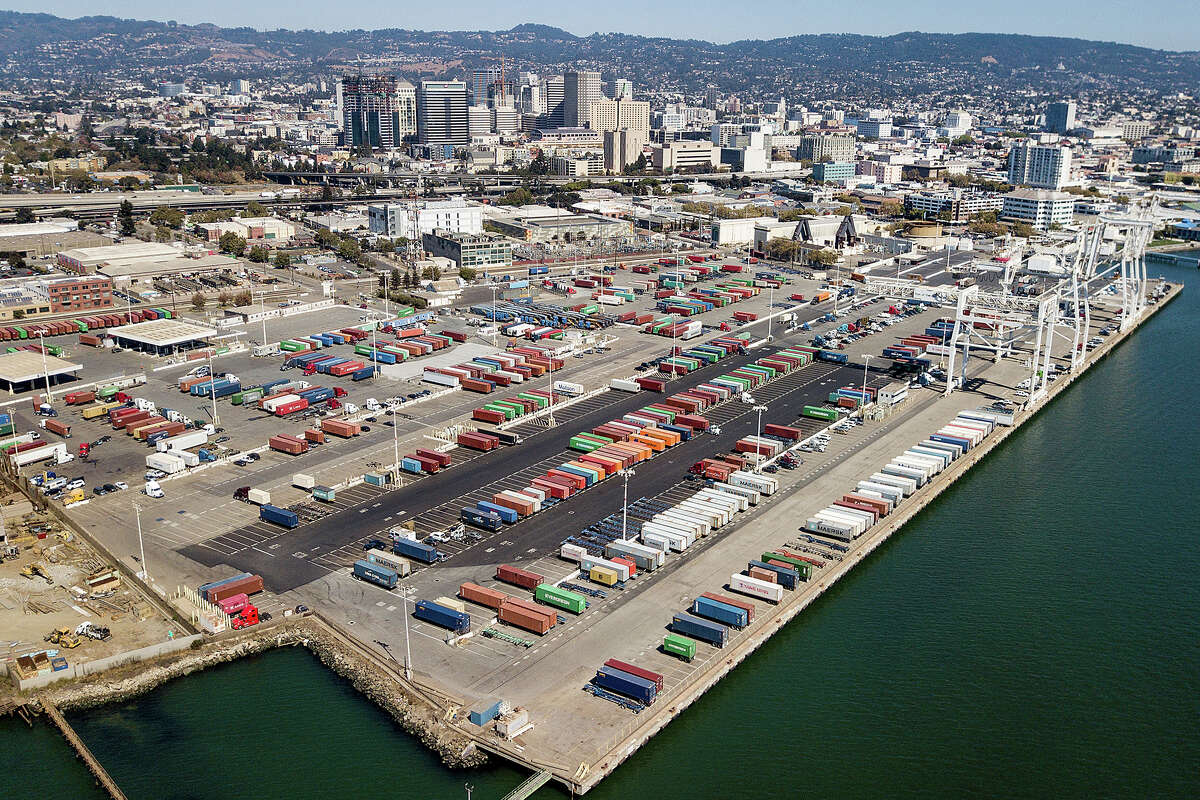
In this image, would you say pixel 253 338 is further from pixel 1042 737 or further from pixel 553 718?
pixel 1042 737

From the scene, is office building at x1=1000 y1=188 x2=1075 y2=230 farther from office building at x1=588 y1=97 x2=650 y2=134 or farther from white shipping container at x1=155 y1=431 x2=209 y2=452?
white shipping container at x1=155 y1=431 x2=209 y2=452

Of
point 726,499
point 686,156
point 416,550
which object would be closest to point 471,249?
point 726,499

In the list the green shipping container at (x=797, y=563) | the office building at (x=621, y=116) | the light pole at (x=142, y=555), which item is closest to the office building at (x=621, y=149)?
the office building at (x=621, y=116)

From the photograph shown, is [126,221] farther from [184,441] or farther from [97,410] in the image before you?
[184,441]

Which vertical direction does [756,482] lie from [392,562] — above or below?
above

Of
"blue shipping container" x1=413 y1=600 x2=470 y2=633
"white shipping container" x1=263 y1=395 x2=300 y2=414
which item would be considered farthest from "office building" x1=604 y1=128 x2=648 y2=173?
"blue shipping container" x1=413 y1=600 x2=470 y2=633

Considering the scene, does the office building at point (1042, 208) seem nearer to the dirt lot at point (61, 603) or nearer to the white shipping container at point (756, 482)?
the white shipping container at point (756, 482)
